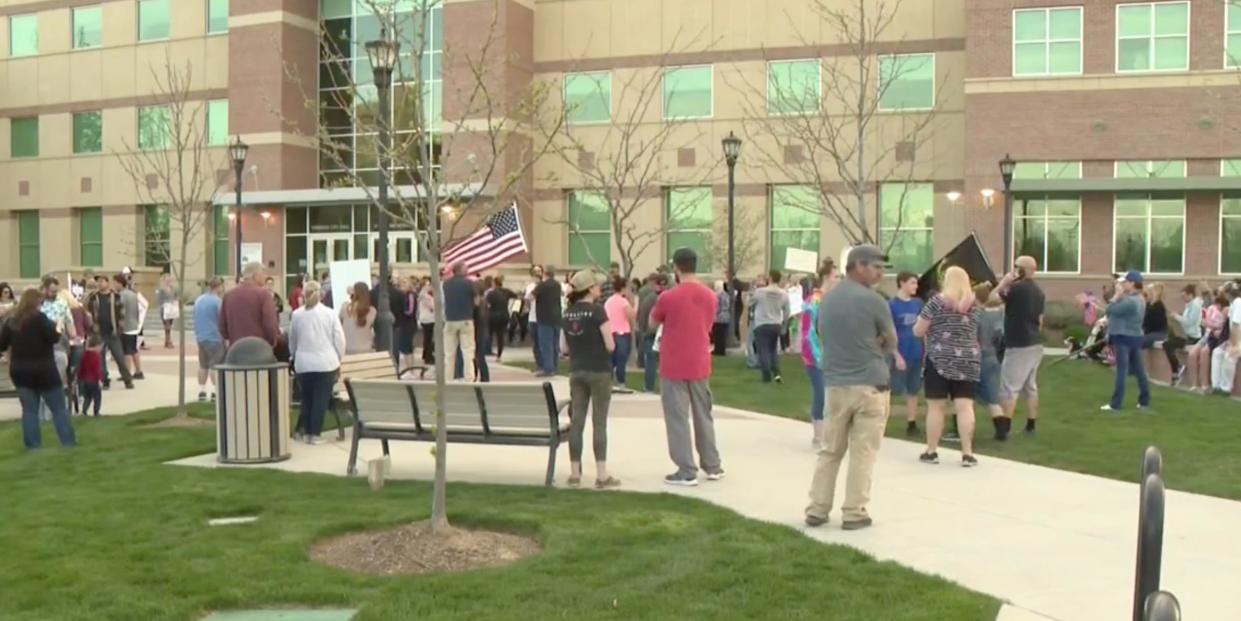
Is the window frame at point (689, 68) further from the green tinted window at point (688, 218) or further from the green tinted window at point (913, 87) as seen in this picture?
the green tinted window at point (913, 87)

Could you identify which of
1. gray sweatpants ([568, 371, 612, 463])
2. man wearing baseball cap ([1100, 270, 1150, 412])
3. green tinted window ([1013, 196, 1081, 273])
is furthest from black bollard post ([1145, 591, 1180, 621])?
green tinted window ([1013, 196, 1081, 273])

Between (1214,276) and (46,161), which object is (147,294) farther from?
(1214,276)

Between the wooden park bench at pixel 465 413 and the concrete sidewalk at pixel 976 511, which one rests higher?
the wooden park bench at pixel 465 413

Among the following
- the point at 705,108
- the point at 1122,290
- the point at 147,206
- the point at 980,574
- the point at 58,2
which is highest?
the point at 58,2

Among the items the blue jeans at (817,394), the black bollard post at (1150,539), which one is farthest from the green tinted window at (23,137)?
the black bollard post at (1150,539)

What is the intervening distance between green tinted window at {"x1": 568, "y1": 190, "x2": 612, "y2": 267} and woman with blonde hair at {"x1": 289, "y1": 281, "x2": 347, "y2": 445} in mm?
26167

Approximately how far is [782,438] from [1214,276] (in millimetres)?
24379

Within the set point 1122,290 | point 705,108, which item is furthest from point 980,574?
point 705,108

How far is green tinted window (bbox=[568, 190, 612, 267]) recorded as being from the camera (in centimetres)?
3816

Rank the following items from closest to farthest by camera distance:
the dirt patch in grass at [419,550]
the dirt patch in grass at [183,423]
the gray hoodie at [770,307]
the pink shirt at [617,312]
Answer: the dirt patch in grass at [419,550] < the dirt patch in grass at [183,423] < the pink shirt at [617,312] < the gray hoodie at [770,307]

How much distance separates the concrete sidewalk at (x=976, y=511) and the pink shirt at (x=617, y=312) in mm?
3171

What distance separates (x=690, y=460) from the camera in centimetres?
940

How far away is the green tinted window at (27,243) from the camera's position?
152 feet

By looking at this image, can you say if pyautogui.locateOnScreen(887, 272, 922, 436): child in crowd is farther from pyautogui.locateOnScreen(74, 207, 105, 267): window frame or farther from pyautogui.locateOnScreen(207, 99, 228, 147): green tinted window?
pyautogui.locateOnScreen(74, 207, 105, 267): window frame
